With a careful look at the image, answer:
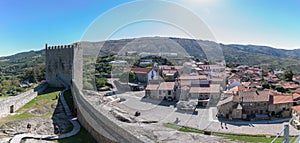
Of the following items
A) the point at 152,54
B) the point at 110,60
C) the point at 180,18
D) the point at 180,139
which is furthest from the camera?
the point at 152,54

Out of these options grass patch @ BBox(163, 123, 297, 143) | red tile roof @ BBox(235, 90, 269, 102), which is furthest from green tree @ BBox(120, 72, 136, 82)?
grass patch @ BBox(163, 123, 297, 143)

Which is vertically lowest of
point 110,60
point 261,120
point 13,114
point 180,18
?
point 261,120


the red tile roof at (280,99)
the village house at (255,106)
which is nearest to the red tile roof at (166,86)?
the village house at (255,106)

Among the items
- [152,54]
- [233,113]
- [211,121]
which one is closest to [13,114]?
[211,121]

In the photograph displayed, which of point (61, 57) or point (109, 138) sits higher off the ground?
point (61, 57)

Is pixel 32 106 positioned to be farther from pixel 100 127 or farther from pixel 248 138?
pixel 248 138

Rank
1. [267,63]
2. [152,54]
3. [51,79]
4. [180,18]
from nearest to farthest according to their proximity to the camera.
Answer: [180,18], [51,79], [152,54], [267,63]

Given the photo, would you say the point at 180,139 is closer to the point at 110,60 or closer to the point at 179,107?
the point at 179,107

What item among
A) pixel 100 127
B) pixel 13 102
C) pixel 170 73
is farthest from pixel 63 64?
pixel 170 73

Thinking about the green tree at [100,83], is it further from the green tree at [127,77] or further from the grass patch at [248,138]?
the grass patch at [248,138]
